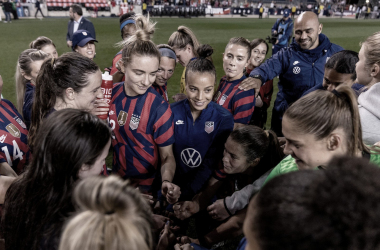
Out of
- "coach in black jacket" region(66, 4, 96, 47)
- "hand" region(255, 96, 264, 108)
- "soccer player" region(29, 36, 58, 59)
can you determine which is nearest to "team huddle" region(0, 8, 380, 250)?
"hand" region(255, 96, 264, 108)

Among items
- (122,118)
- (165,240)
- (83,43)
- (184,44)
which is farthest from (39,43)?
(165,240)

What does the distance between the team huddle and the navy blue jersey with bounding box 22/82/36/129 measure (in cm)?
2

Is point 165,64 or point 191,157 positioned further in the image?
point 165,64

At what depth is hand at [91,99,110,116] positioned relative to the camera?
1.99 meters

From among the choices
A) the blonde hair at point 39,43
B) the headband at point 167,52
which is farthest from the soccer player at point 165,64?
the blonde hair at point 39,43

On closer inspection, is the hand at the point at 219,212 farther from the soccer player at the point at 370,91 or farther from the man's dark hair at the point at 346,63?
the man's dark hair at the point at 346,63

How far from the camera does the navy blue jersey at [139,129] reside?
2068 millimetres

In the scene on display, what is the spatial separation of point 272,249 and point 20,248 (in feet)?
3.54

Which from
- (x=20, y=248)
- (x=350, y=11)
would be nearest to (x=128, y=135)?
(x=20, y=248)

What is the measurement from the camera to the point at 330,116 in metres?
1.34

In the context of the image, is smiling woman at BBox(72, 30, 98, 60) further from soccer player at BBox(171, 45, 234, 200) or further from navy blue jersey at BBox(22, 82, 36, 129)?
soccer player at BBox(171, 45, 234, 200)

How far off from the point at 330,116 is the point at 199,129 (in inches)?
43.2

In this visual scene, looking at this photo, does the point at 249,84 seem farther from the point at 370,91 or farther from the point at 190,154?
the point at 370,91

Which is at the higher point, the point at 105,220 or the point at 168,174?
the point at 105,220
